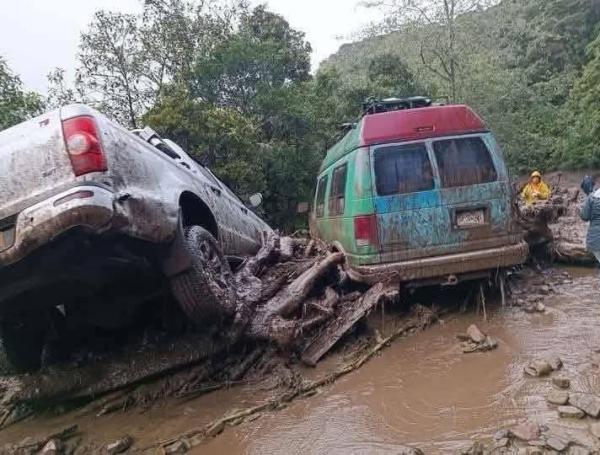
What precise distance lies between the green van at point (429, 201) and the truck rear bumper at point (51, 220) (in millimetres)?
2755

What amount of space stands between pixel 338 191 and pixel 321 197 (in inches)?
44.9

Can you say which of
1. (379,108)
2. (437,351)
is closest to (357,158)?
(379,108)

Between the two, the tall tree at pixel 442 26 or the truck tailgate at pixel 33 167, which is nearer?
the truck tailgate at pixel 33 167

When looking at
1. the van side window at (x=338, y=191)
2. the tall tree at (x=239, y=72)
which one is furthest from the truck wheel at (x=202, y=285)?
the tall tree at (x=239, y=72)

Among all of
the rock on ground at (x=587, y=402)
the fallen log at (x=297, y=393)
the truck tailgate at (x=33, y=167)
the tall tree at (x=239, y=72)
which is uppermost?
the tall tree at (x=239, y=72)

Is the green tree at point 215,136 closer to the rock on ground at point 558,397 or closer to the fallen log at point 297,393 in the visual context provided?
the fallen log at point 297,393

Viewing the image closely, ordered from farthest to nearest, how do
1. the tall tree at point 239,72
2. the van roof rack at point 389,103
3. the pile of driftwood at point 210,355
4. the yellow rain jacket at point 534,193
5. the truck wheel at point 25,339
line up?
the tall tree at point 239,72 < the yellow rain jacket at point 534,193 < the van roof rack at point 389,103 < the truck wheel at point 25,339 < the pile of driftwood at point 210,355

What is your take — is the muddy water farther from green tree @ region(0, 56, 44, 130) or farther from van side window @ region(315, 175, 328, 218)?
green tree @ region(0, 56, 44, 130)

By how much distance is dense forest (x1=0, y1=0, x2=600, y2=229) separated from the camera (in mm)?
13602

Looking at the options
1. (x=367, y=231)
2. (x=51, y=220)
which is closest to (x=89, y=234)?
(x=51, y=220)

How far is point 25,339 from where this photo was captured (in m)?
4.05

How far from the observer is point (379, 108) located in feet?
20.1

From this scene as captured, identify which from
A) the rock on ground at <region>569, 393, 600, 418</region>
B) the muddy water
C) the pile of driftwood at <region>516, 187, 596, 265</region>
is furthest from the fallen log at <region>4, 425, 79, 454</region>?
the pile of driftwood at <region>516, 187, 596, 265</region>

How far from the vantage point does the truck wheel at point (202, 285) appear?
353cm
